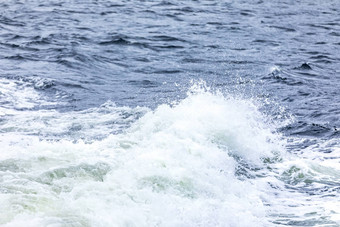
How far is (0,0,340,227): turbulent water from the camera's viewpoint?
6316 millimetres

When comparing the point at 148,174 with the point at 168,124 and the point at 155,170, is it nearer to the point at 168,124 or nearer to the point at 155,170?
the point at 155,170

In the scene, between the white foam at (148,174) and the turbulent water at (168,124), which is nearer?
the white foam at (148,174)

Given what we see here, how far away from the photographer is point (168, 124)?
8.82m

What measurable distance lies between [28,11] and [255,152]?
48.0ft

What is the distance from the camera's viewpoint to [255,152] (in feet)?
27.8

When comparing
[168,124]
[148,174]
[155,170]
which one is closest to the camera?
[148,174]

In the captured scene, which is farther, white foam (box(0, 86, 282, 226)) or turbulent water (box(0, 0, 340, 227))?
turbulent water (box(0, 0, 340, 227))

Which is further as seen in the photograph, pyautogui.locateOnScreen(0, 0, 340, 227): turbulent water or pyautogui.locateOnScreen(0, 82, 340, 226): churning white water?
pyautogui.locateOnScreen(0, 0, 340, 227): turbulent water

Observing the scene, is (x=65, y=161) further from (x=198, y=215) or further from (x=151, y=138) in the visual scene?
(x=198, y=215)

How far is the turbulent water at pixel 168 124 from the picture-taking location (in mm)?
6316

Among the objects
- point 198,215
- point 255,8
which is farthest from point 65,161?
point 255,8

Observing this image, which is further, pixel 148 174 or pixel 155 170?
pixel 155 170

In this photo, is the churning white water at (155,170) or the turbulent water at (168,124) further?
the turbulent water at (168,124)

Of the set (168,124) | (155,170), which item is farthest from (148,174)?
(168,124)
